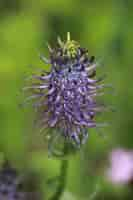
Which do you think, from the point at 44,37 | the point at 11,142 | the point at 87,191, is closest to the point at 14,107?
the point at 11,142

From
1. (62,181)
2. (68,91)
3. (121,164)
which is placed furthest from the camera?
(121,164)

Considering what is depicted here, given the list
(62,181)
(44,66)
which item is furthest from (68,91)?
(44,66)

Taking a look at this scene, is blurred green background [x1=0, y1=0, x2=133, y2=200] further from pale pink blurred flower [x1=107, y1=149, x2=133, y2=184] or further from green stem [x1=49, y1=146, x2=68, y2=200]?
green stem [x1=49, y1=146, x2=68, y2=200]

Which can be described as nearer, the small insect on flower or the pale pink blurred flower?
the small insect on flower


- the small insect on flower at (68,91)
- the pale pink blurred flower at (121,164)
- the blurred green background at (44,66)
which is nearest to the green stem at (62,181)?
the small insect on flower at (68,91)

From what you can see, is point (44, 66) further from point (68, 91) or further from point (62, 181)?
point (68, 91)

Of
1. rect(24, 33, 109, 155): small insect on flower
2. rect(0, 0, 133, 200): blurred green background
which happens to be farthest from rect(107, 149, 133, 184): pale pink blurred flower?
rect(24, 33, 109, 155): small insect on flower
